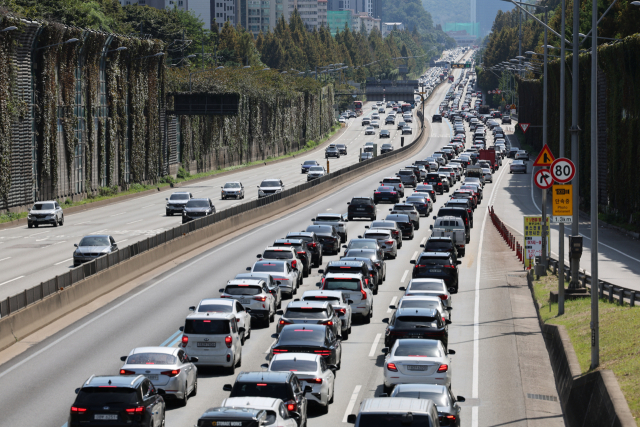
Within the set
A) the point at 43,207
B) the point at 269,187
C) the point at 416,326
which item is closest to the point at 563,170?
the point at 416,326

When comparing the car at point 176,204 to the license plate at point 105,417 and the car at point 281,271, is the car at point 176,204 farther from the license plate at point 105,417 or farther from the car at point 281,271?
the license plate at point 105,417

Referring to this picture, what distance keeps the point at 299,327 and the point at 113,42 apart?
207ft

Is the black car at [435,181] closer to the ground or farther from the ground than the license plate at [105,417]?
farther from the ground

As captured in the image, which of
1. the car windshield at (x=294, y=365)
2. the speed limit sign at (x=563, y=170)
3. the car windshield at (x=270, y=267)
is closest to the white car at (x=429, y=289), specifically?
the car windshield at (x=270, y=267)

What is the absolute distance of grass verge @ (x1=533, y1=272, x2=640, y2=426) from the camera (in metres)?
18.5

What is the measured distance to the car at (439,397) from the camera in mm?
16766

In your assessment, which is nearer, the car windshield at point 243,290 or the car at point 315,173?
the car windshield at point 243,290

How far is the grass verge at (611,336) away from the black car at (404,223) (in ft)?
63.1

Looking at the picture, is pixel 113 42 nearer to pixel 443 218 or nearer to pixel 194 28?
pixel 443 218

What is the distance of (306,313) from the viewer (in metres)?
25.2

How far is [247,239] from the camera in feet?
168

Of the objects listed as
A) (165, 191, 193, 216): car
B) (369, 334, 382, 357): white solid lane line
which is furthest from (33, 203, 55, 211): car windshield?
(369, 334, 382, 357): white solid lane line

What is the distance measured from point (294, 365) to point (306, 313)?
534cm

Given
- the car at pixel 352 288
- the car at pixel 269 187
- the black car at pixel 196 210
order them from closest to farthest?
1. the car at pixel 352 288
2. the black car at pixel 196 210
3. the car at pixel 269 187
